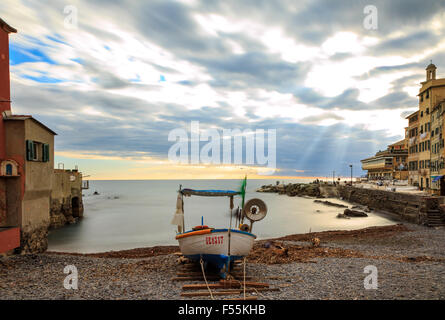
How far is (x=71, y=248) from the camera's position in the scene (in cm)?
2564

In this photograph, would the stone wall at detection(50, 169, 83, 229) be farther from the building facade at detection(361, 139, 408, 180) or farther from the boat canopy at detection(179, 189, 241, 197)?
the building facade at detection(361, 139, 408, 180)

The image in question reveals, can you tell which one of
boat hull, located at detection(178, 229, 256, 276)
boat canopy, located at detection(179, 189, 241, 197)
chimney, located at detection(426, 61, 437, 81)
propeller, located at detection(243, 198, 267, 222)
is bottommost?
boat hull, located at detection(178, 229, 256, 276)

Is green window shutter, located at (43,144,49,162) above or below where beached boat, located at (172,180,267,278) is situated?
above

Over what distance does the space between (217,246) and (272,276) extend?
7.99 ft

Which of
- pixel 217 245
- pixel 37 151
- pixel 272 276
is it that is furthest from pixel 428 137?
pixel 37 151

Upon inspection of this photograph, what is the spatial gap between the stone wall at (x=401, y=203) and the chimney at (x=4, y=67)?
33.0 m

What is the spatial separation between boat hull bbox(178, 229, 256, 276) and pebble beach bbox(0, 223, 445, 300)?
1287 millimetres

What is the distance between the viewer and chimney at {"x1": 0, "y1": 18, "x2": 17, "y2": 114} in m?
14.3

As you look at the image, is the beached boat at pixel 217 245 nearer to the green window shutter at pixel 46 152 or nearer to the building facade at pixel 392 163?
the green window shutter at pixel 46 152

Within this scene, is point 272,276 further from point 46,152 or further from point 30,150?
point 46,152

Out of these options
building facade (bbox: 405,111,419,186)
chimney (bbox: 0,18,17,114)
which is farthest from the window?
building facade (bbox: 405,111,419,186)

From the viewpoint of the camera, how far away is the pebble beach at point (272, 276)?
29.9 feet

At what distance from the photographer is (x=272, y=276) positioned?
11250 mm
